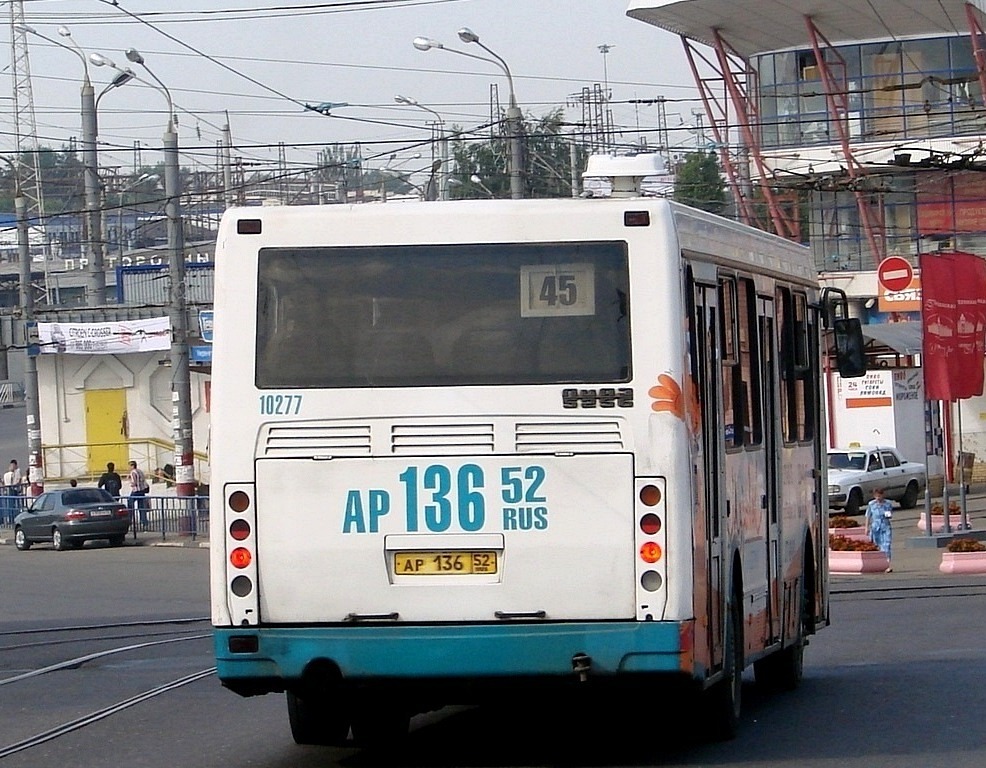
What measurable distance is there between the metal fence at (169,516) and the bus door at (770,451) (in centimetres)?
2944

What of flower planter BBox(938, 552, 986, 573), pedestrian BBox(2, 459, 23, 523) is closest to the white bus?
flower planter BBox(938, 552, 986, 573)

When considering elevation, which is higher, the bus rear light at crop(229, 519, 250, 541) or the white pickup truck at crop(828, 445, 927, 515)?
the bus rear light at crop(229, 519, 250, 541)

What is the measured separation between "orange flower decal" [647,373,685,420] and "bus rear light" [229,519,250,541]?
76.5 inches

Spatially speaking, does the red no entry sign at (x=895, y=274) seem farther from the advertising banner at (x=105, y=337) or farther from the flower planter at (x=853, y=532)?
the advertising banner at (x=105, y=337)

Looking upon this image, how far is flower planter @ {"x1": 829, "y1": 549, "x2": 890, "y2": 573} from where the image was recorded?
2780 cm

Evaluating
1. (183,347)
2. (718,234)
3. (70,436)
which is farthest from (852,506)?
(718,234)

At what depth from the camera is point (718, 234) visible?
32.1 feet

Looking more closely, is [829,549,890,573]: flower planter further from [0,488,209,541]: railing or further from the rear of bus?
the rear of bus

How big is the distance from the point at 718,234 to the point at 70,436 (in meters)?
49.5

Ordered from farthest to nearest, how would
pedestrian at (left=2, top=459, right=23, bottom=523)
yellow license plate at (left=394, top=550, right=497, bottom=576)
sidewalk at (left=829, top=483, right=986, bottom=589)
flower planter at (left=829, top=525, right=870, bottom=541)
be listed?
1. pedestrian at (left=2, top=459, right=23, bottom=523)
2. flower planter at (left=829, top=525, right=870, bottom=541)
3. sidewalk at (left=829, top=483, right=986, bottom=589)
4. yellow license plate at (left=394, top=550, right=497, bottom=576)

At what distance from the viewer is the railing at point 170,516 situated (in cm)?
4009

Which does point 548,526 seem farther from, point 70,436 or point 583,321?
point 70,436

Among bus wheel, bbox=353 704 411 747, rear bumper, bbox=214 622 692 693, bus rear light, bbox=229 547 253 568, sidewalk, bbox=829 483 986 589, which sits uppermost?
bus rear light, bbox=229 547 253 568

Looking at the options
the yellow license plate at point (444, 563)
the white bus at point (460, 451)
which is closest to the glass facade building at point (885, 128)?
the white bus at point (460, 451)
